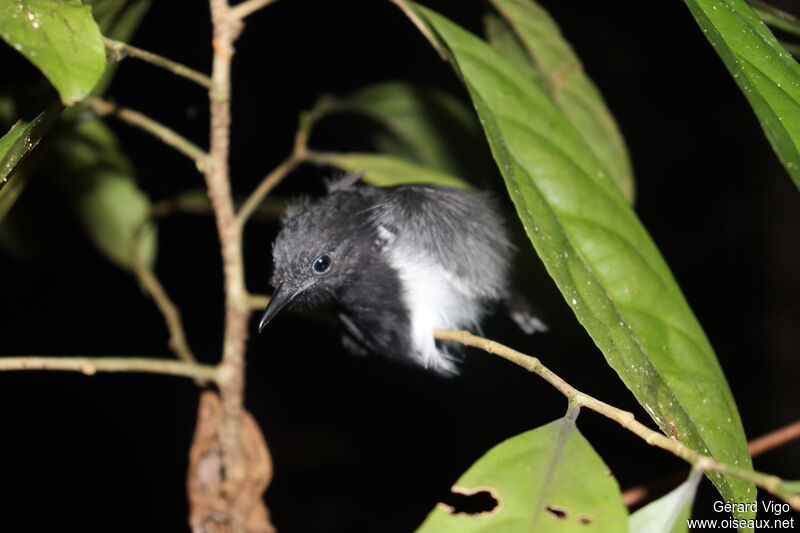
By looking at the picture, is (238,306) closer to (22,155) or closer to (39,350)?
(22,155)

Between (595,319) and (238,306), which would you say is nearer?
(595,319)

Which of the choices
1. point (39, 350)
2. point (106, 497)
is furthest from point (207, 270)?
point (106, 497)

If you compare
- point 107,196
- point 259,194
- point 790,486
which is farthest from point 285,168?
point 790,486

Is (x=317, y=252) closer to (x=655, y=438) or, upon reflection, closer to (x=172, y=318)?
(x=172, y=318)

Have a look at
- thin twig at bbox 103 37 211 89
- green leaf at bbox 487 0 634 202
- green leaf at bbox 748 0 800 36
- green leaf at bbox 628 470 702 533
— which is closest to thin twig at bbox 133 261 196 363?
thin twig at bbox 103 37 211 89

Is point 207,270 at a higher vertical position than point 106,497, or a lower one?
higher
